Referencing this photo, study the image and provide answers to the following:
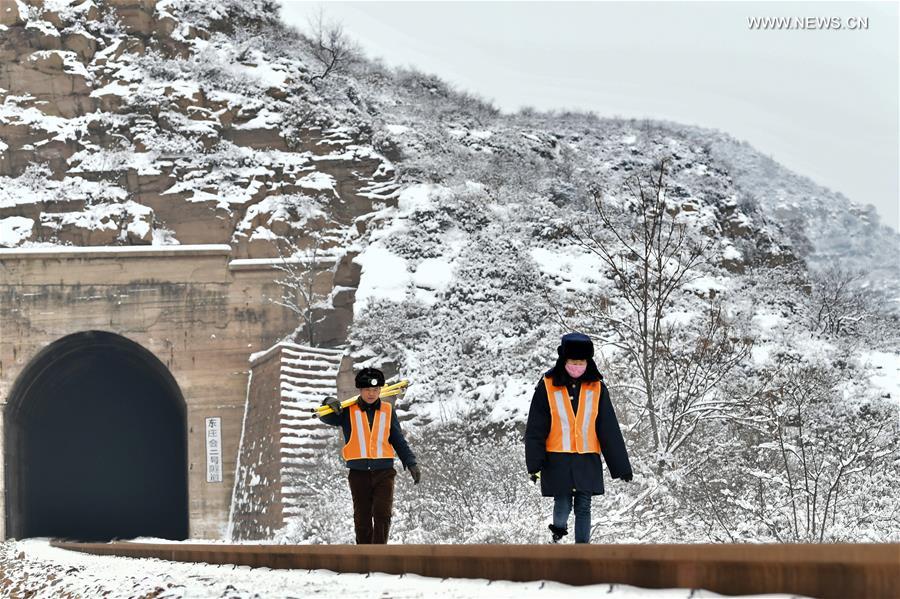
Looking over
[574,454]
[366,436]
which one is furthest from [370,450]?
[574,454]

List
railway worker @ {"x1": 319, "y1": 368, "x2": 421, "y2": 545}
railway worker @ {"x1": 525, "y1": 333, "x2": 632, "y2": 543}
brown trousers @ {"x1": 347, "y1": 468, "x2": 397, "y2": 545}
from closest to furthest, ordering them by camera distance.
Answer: railway worker @ {"x1": 525, "y1": 333, "x2": 632, "y2": 543}, railway worker @ {"x1": 319, "y1": 368, "x2": 421, "y2": 545}, brown trousers @ {"x1": 347, "y1": 468, "x2": 397, "y2": 545}

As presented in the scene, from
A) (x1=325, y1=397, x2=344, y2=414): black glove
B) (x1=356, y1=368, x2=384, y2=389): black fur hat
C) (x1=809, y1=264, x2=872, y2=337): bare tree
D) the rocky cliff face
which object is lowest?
(x1=325, y1=397, x2=344, y2=414): black glove

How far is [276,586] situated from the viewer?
7066 mm

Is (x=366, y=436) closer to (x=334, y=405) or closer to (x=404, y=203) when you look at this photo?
(x=334, y=405)

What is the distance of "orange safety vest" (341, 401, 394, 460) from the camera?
10492mm

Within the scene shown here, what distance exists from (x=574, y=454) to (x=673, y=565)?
3813mm

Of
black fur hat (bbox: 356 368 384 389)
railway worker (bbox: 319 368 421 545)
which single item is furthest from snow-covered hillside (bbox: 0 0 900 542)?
black fur hat (bbox: 356 368 384 389)

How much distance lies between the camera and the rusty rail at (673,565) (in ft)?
11.8

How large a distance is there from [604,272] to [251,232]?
994 centimetres

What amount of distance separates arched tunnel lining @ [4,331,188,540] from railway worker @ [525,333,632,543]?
88.4ft

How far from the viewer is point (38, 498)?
4269 centimetres

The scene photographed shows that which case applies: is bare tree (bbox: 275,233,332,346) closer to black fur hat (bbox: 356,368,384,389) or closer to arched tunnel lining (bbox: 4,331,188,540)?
arched tunnel lining (bbox: 4,331,188,540)

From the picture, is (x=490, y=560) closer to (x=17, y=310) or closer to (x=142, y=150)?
(x=17, y=310)

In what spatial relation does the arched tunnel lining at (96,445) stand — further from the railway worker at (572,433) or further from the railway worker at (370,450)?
the railway worker at (572,433)
